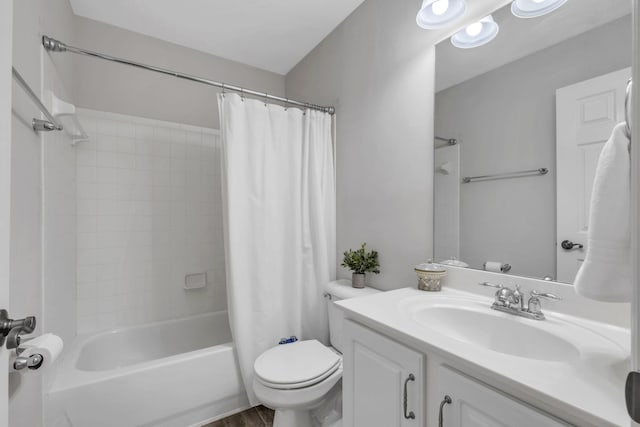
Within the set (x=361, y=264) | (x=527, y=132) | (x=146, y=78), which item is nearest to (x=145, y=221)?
(x=146, y=78)

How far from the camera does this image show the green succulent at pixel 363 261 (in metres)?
1.67

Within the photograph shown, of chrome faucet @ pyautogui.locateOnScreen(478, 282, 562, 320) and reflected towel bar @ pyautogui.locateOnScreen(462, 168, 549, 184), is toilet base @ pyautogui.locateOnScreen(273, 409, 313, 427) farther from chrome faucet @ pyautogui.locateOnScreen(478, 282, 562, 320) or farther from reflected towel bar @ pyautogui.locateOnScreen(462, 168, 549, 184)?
reflected towel bar @ pyautogui.locateOnScreen(462, 168, 549, 184)

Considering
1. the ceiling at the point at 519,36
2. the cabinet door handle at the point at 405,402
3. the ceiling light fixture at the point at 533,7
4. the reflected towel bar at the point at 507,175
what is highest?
the ceiling light fixture at the point at 533,7

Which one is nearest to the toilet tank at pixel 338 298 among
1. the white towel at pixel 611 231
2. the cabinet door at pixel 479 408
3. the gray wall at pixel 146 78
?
the cabinet door at pixel 479 408

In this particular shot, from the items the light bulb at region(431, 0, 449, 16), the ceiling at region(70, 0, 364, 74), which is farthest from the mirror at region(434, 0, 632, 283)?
the ceiling at region(70, 0, 364, 74)

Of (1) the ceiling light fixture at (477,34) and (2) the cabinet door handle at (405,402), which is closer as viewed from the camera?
(2) the cabinet door handle at (405,402)

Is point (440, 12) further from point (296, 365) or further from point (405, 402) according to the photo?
point (296, 365)

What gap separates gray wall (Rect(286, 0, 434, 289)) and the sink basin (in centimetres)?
39

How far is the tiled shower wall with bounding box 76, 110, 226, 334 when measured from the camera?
1.94 m

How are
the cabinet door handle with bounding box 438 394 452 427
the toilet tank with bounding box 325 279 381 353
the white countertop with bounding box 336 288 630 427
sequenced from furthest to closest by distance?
the toilet tank with bounding box 325 279 381 353, the cabinet door handle with bounding box 438 394 452 427, the white countertop with bounding box 336 288 630 427

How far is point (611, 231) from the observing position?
0.58 meters

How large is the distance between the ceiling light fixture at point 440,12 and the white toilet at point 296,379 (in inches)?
54.5

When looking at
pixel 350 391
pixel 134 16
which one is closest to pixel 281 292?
pixel 350 391

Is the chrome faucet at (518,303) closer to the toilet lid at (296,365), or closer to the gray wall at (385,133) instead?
the gray wall at (385,133)
